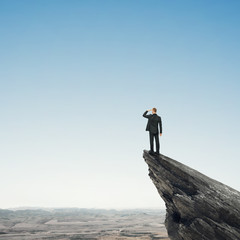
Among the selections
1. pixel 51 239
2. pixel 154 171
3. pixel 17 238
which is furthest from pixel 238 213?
pixel 17 238

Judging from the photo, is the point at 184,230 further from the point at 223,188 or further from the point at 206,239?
the point at 223,188

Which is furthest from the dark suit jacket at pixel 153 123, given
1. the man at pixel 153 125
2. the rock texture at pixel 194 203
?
the rock texture at pixel 194 203

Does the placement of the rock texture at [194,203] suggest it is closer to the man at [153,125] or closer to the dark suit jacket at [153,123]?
the man at [153,125]

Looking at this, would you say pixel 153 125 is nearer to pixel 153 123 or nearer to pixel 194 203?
pixel 153 123

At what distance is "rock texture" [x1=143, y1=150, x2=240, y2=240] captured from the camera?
46.8ft

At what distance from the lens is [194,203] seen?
49.1 feet

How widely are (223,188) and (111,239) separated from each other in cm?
5722

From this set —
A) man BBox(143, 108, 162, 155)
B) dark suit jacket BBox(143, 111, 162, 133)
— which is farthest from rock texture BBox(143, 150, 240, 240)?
dark suit jacket BBox(143, 111, 162, 133)

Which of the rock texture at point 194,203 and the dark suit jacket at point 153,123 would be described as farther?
the dark suit jacket at point 153,123

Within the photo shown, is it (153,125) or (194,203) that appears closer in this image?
(194,203)

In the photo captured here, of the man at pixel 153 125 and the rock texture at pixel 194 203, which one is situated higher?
the man at pixel 153 125

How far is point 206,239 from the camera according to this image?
46.5 feet

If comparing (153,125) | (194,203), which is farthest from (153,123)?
(194,203)

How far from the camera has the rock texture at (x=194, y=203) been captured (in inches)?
561
